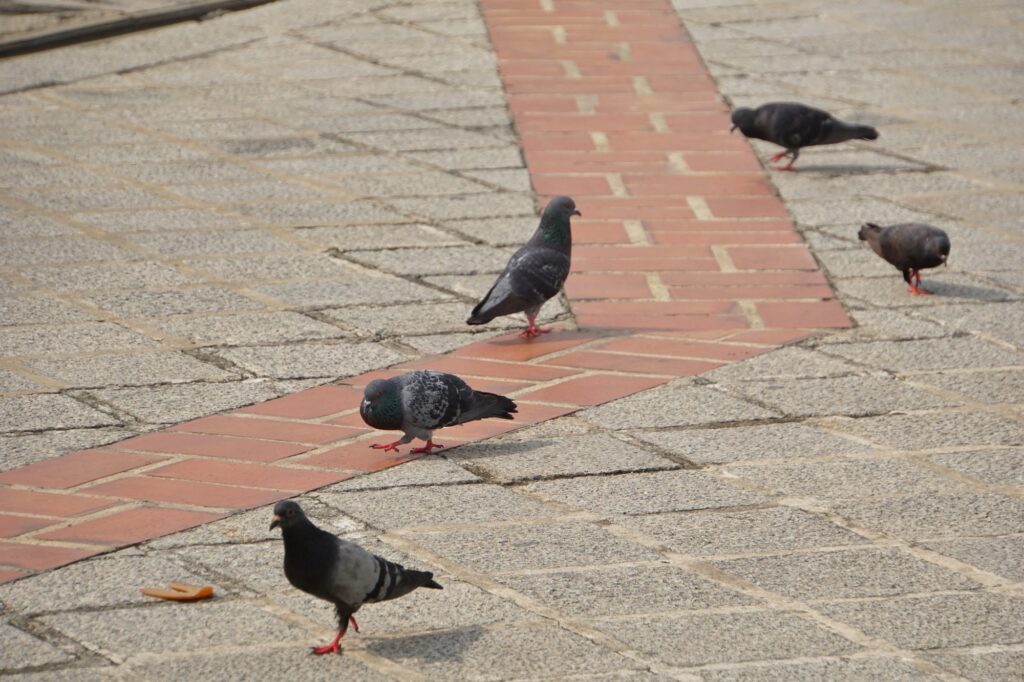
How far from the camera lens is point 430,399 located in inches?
176

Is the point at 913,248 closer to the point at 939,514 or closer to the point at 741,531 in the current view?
the point at 939,514

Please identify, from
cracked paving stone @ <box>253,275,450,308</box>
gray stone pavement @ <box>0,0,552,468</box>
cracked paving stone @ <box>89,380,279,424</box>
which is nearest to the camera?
cracked paving stone @ <box>89,380,279,424</box>

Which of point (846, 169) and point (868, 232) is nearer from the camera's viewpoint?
point (868, 232)

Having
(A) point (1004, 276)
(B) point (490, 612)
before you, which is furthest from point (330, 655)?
(A) point (1004, 276)

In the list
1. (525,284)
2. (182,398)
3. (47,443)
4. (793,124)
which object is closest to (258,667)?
(47,443)

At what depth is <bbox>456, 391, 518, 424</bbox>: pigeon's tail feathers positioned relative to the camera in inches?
180

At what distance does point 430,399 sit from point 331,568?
1.11 m

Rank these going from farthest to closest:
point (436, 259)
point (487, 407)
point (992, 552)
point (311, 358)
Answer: point (436, 259), point (311, 358), point (487, 407), point (992, 552)

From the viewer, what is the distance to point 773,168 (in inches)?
298

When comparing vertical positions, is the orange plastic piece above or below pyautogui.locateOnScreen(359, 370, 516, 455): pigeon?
below

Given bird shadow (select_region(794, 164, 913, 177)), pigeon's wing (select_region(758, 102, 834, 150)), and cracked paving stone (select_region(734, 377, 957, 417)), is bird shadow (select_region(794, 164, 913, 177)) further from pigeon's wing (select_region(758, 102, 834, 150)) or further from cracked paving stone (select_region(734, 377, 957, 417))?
cracked paving stone (select_region(734, 377, 957, 417))

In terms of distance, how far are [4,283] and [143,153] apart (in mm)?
1774

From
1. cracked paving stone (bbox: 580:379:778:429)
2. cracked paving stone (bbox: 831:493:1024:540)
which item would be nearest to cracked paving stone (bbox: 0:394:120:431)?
cracked paving stone (bbox: 580:379:778:429)

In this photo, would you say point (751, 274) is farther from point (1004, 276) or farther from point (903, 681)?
point (903, 681)
